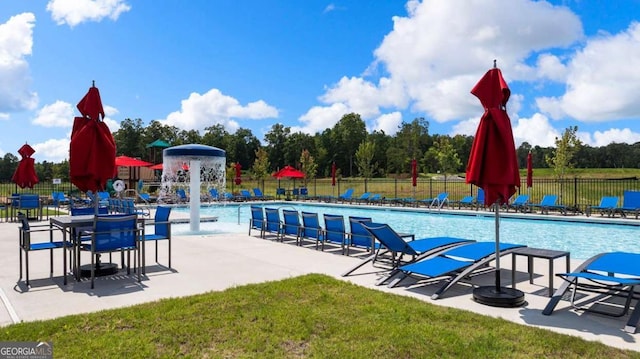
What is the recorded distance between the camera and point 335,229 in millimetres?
8633

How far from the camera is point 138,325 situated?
3.98m

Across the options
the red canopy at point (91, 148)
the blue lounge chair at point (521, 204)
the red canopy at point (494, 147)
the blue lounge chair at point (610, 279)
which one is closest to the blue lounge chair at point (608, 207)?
the blue lounge chair at point (521, 204)

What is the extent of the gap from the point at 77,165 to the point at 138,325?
3046 millimetres

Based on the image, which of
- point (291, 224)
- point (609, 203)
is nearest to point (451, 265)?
point (291, 224)

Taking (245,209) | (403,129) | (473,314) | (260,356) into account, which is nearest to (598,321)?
(473,314)

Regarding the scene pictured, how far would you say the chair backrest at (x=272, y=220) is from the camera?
10.2 metres

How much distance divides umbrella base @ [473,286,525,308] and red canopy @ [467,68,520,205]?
1.02 metres

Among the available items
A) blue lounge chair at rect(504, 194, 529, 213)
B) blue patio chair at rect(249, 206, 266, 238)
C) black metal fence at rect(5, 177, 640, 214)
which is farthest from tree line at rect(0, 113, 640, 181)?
blue patio chair at rect(249, 206, 266, 238)

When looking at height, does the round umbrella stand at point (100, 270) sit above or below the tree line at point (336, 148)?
below

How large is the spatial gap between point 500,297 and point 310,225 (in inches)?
198

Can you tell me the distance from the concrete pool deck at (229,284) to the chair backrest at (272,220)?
1.28 meters

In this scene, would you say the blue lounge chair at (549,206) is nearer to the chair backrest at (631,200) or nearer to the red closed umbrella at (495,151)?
the chair backrest at (631,200)

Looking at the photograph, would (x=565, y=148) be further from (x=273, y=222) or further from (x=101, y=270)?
(x=101, y=270)

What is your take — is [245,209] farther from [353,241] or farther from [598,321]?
[598,321]
